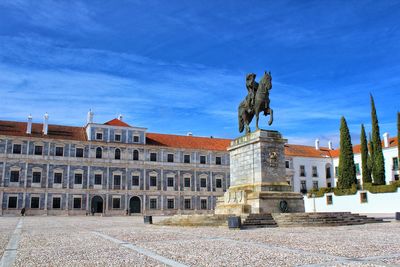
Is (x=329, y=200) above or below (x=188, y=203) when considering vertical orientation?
above

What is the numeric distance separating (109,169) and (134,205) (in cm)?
552

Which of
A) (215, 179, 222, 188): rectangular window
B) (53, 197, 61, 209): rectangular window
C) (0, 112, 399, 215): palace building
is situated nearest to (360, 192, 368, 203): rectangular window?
(0, 112, 399, 215): palace building

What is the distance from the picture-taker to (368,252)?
8.16m

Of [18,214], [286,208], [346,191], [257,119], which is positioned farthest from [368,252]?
[18,214]

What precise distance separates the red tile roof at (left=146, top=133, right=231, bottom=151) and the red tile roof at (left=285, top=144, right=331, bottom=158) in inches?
415

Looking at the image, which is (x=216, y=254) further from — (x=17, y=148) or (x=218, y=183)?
(x=218, y=183)

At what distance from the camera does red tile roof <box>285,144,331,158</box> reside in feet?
202

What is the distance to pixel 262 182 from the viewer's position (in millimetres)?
18859

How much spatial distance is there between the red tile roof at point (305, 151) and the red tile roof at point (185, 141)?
1055 centimetres

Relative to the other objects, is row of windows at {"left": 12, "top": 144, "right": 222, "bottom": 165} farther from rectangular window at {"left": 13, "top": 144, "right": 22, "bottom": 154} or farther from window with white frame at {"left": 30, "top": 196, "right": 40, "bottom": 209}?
window with white frame at {"left": 30, "top": 196, "right": 40, "bottom": 209}

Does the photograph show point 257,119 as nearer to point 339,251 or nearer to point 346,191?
point 339,251

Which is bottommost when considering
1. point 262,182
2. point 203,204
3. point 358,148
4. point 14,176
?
point 203,204

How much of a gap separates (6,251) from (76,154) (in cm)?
4071

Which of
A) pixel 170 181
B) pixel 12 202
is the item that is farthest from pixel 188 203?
pixel 12 202
